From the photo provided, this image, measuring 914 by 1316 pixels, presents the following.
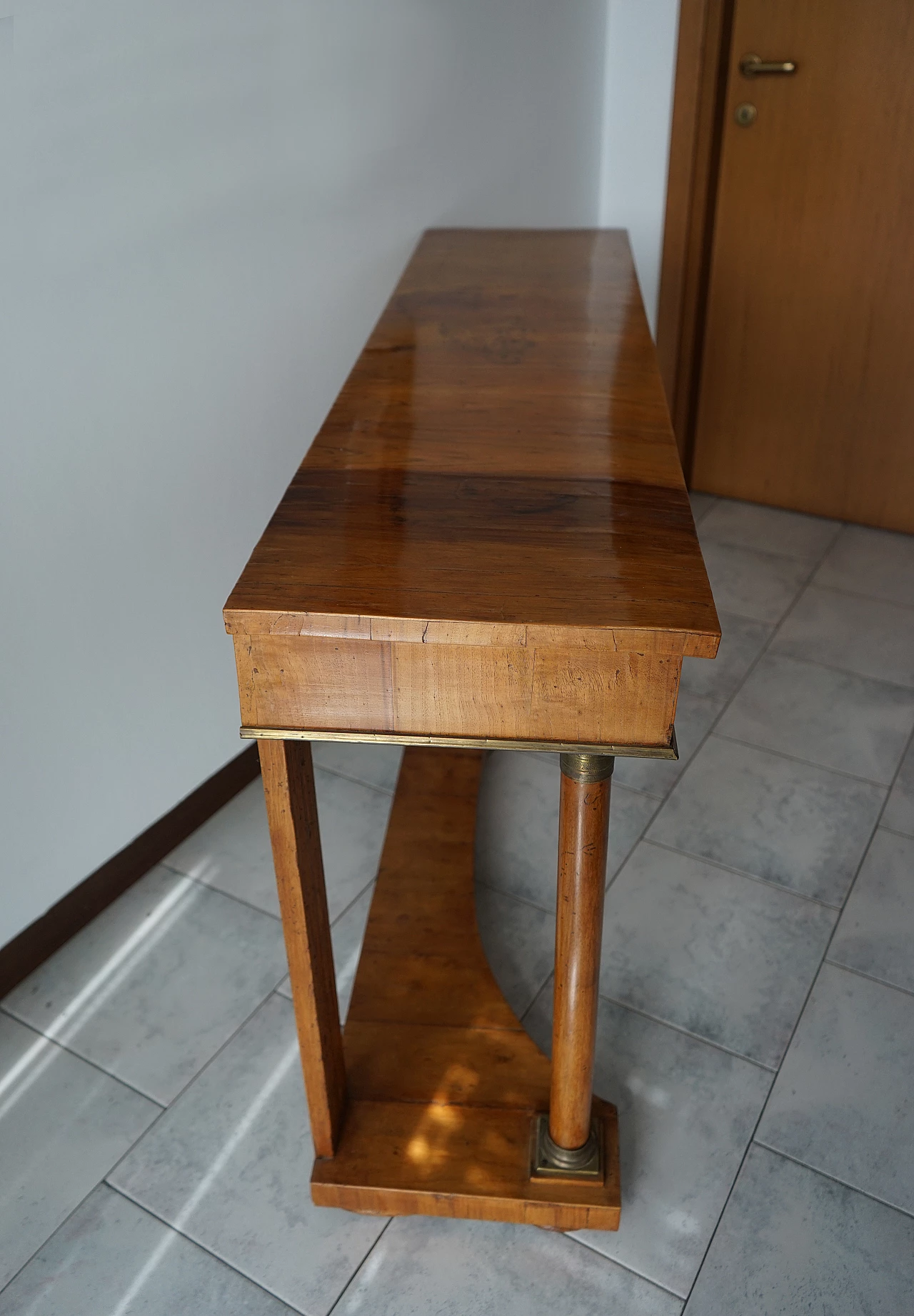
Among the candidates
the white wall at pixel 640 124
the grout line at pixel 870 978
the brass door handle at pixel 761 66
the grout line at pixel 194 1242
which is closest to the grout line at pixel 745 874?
the grout line at pixel 870 978

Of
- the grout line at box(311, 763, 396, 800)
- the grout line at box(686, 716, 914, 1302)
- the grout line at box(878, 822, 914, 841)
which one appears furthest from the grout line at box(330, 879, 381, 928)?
the grout line at box(878, 822, 914, 841)

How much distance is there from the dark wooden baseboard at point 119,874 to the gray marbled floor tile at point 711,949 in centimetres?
66

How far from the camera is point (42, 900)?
5.38ft

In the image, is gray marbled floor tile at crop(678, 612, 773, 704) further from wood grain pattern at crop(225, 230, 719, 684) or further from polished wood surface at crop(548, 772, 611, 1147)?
polished wood surface at crop(548, 772, 611, 1147)

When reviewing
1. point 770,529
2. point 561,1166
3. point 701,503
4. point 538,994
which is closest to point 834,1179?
point 561,1166

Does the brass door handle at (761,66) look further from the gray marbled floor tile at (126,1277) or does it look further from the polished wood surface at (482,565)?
the gray marbled floor tile at (126,1277)

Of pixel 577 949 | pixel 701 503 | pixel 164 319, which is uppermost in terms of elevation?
pixel 164 319

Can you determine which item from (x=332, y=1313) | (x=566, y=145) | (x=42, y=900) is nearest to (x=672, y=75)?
(x=566, y=145)

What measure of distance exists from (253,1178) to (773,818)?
1076 mm

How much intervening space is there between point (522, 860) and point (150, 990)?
64cm

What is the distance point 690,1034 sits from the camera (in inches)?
60.6

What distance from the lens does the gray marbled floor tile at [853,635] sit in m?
2.36

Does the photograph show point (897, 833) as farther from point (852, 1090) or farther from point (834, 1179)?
point (834, 1179)

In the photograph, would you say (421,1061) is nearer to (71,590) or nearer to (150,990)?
(150,990)
